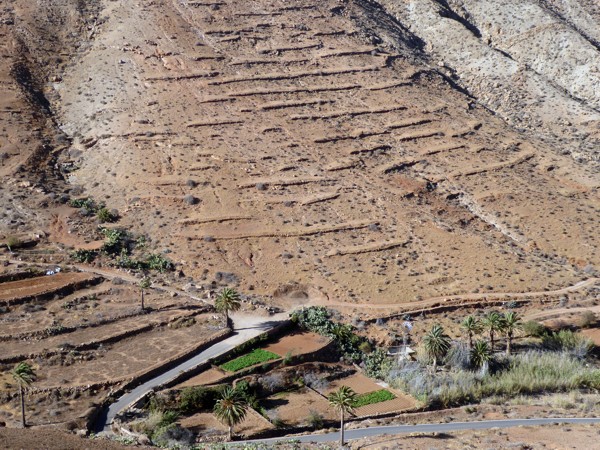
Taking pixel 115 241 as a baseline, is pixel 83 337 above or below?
below

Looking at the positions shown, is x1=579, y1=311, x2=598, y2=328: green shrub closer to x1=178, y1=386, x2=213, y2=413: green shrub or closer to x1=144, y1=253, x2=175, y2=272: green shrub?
x1=178, y1=386, x2=213, y2=413: green shrub

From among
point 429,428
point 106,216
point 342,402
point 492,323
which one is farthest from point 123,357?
point 492,323

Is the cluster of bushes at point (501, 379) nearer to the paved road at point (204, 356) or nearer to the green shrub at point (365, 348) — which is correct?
the green shrub at point (365, 348)

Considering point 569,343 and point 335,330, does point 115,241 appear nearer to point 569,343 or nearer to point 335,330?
point 335,330

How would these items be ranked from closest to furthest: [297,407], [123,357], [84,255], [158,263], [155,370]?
[297,407] → [155,370] → [123,357] → [84,255] → [158,263]

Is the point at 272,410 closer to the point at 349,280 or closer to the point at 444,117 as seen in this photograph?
the point at 349,280

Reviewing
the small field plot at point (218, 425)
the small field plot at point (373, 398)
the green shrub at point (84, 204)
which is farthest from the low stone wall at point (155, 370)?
the green shrub at point (84, 204)

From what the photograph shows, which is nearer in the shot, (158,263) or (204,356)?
(204,356)
